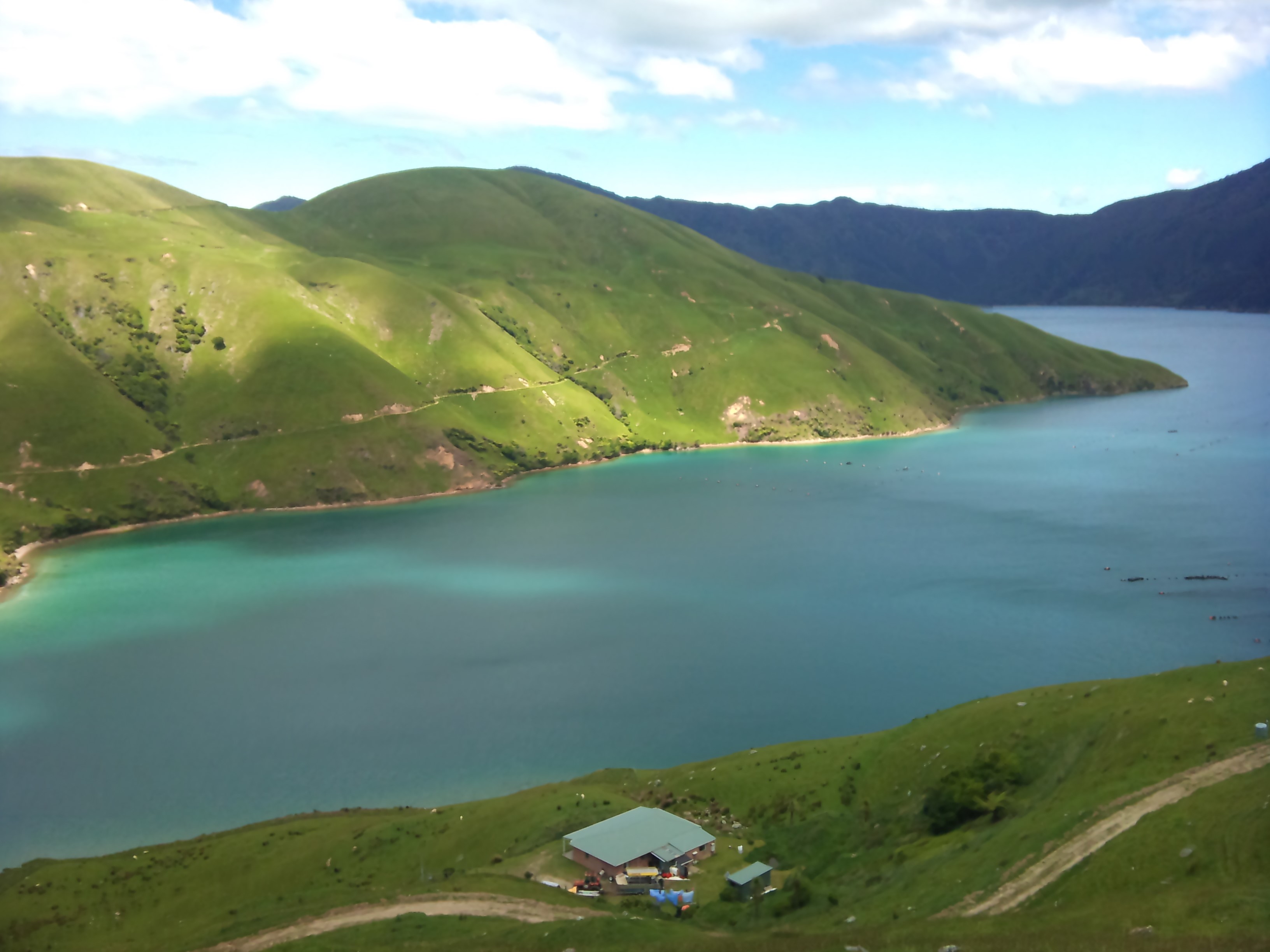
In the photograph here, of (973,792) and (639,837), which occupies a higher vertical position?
Result: (973,792)

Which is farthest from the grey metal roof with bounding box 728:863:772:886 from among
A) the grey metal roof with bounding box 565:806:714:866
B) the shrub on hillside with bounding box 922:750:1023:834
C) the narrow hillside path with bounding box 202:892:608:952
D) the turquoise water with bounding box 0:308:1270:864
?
the turquoise water with bounding box 0:308:1270:864

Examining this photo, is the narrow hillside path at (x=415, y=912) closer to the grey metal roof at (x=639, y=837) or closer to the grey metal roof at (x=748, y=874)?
the grey metal roof at (x=639, y=837)

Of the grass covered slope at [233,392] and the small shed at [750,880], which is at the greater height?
the grass covered slope at [233,392]

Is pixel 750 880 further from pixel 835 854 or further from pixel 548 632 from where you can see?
pixel 548 632

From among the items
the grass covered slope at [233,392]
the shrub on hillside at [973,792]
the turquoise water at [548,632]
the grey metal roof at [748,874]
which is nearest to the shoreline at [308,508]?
the grass covered slope at [233,392]

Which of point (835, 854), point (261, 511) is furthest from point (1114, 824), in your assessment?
point (261, 511)

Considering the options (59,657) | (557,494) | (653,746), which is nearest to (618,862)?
(653,746)

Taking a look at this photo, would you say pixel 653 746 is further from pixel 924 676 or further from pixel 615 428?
pixel 615 428

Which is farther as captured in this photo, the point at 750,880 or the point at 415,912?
the point at 750,880
